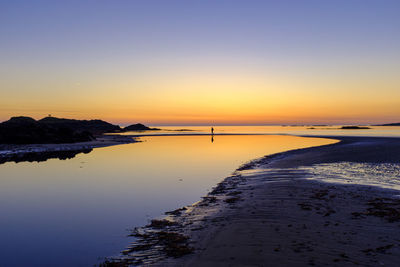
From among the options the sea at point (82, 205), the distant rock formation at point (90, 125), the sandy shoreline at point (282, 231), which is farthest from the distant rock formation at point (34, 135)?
the distant rock formation at point (90, 125)

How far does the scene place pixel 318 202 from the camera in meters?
11.8

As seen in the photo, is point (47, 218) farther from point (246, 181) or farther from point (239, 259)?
point (246, 181)

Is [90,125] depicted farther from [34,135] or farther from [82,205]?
[82,205]

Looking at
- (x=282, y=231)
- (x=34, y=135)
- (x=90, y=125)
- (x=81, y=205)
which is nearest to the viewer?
(x=282, y=231)

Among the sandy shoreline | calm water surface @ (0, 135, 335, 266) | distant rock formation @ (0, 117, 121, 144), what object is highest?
distant rock formation @ (0, 117, 121, 144)

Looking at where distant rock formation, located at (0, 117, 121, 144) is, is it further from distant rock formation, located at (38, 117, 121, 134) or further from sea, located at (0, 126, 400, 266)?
distant rock formation, located at (38, 117, 121, 134)

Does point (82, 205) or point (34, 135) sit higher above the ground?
point (34, 135)

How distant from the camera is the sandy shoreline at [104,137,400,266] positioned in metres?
6.95

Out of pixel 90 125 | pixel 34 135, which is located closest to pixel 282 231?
pixel 34 135

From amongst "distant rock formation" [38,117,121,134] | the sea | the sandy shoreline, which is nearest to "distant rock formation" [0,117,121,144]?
the sea

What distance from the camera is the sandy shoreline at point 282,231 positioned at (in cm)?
695

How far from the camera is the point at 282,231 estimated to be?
8.65 m

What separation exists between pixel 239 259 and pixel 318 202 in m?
6.29

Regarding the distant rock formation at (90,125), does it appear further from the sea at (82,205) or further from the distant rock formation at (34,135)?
the sea at (82,205)
